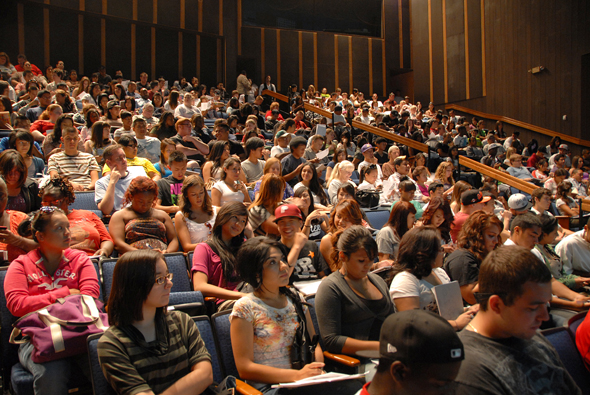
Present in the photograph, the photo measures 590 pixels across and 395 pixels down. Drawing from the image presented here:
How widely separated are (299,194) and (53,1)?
10.8 meters

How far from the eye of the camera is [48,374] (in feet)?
5.53

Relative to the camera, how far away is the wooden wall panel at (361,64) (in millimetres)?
16016

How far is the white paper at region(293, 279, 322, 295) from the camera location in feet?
7.86

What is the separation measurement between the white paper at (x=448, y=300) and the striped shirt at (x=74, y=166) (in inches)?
122

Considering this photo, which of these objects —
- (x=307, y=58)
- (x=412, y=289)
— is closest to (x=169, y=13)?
(x=307, y=58)

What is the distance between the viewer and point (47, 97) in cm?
585

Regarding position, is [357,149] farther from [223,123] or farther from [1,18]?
[1,18]

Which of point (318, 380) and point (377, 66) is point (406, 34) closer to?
point (377, 66)

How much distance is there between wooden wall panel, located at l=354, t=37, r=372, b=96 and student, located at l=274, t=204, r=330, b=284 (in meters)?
13.8

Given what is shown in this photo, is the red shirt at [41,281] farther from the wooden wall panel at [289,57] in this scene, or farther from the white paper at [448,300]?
the wooden wall panel at [289,57]

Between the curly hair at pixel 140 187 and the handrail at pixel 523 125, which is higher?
the handrail at pixel 523 125

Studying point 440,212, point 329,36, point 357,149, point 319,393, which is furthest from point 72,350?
point 329,36

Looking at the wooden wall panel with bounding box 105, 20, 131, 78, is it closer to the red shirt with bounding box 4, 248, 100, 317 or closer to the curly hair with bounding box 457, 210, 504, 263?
the red shirt with bounding box 4, 248, 100, 317

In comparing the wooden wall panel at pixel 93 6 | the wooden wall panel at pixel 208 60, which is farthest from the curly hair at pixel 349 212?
the wooden wall panel at pixel 208 60
